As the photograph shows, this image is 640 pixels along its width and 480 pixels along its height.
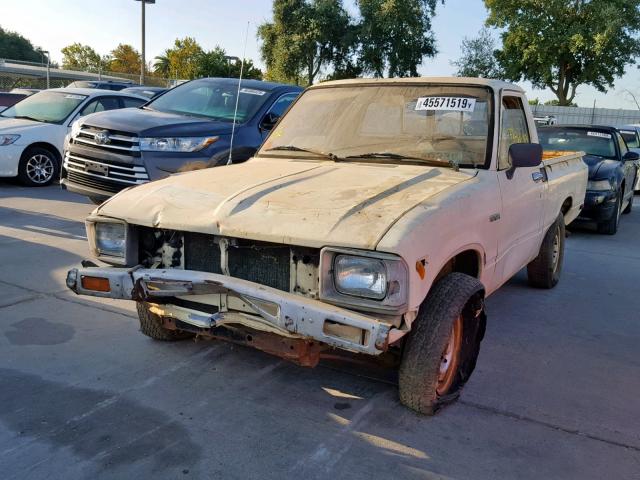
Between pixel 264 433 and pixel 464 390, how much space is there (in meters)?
1.31

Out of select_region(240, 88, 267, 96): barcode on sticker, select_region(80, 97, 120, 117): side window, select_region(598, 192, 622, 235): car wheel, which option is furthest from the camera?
select_region(80, 97, 120, 117): side window

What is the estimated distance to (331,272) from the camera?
2906 millimetres

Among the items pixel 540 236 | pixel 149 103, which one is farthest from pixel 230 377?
pixel 149 103

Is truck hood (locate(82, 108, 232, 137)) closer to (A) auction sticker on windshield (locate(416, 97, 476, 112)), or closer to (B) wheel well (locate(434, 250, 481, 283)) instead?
(A) auction sticker on windshield (locate(416, 97, 476, 112))

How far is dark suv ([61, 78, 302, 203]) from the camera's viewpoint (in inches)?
283

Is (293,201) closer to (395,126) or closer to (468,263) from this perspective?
(468,263)

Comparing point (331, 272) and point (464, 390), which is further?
point (464, 390)

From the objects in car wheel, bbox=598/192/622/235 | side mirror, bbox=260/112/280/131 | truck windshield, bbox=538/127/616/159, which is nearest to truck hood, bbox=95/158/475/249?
side mirror, bbox=260/112/280/131

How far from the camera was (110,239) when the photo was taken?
3.61 m

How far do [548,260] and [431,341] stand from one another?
312cm

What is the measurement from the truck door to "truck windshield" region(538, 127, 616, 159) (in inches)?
215

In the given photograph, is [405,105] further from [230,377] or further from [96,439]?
[96,439]

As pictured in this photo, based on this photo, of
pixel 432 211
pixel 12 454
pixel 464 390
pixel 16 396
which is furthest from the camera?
pixel 464 390

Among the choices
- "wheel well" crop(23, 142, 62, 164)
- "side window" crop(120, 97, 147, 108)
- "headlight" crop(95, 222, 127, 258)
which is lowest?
"headlight" crop(95, 222, 127, 258)
